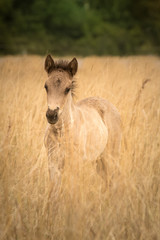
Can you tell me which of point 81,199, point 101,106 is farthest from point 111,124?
point 81,199

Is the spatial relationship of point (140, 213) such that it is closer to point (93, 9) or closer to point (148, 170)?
point (148, 170)

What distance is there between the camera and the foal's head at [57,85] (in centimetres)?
261

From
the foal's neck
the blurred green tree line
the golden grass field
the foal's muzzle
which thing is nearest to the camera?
the golden grass field

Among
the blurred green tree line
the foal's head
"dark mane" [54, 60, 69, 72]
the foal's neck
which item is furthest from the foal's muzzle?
the blurred green tree line

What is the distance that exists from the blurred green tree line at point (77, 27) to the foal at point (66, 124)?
65.6ft

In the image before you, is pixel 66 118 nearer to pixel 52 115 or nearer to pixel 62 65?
pixel 52 115

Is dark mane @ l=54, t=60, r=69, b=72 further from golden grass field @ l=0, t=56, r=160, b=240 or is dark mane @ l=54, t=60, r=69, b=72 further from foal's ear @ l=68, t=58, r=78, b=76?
golden grass field @ l=0, t=56, r=160, b=240

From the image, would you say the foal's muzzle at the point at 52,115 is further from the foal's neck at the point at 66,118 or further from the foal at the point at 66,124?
the foal's neck at the point at 66,118

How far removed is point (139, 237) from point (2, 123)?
2427 millimetres

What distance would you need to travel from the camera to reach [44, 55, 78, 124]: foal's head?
2609 millimetres

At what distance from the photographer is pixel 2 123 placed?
3.96 m

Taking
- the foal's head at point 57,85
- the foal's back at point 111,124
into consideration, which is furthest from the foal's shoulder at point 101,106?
the foal's head at point 57,85

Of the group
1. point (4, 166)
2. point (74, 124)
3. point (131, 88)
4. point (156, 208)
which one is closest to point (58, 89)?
point (74, 124)

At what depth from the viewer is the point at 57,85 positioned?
2.79 meters
